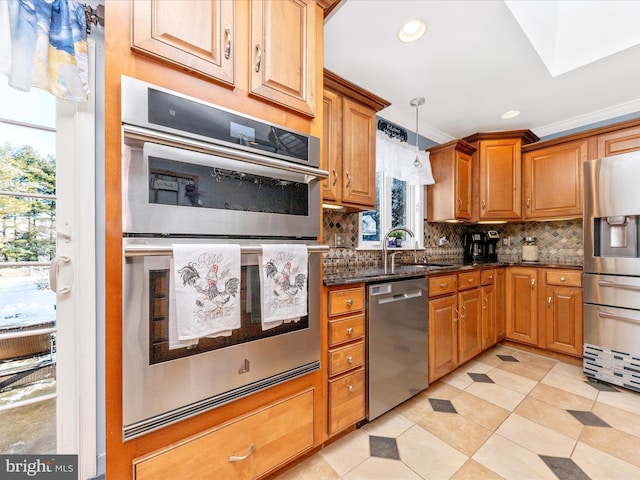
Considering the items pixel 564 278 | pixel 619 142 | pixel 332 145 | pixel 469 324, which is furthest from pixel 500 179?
pixel 332 145

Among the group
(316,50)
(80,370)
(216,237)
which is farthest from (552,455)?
(316,50)

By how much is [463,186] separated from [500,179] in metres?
0.45

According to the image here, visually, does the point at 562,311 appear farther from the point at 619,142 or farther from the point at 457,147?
the point at 457,147

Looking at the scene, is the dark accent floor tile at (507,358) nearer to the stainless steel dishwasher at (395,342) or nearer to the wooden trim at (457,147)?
the stainless steel dishwasher at (395,342)

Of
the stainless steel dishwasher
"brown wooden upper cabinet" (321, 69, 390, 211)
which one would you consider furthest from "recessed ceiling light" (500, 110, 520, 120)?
the stainless steel dishwasher

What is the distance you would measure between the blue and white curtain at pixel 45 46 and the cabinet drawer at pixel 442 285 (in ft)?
6.96

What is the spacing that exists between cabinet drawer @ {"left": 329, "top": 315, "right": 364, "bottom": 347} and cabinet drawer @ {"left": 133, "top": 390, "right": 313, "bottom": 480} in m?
0.29

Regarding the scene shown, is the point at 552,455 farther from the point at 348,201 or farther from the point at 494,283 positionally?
the point at 348,201

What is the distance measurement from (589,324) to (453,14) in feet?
8.48

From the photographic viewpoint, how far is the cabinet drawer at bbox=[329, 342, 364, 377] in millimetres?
1409

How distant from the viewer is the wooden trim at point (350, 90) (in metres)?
1.72

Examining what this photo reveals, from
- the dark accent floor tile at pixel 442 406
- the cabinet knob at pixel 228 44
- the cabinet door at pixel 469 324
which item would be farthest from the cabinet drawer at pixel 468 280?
the cabinet knob at pixel 228 44

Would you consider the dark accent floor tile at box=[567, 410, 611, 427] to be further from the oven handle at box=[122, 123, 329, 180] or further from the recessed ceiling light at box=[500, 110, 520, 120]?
the recessed ceiling light at box=[500, 110, 520, 120]

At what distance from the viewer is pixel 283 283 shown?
3.70ft
